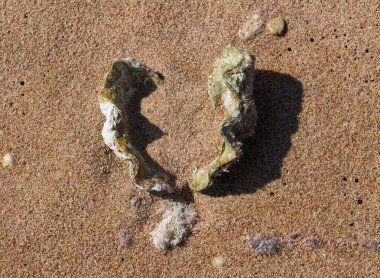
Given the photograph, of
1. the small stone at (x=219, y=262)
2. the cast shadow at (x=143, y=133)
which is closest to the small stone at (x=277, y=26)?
the cast shadow at (x=143, y=133)

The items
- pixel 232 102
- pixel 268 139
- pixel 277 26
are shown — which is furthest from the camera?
pixel 277 26

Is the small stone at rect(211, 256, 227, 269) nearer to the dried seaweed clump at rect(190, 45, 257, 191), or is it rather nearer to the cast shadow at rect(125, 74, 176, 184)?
the dried seaweed clump at rect(190, 45, 257, 191)

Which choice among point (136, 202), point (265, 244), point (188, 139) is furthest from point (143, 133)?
point (265, 244)

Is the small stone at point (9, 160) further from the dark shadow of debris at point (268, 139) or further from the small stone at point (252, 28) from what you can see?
the small stone at point (252, 28)

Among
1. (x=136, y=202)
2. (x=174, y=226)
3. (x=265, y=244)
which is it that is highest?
(x=136, y=202)

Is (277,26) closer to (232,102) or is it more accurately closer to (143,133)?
(232,102)

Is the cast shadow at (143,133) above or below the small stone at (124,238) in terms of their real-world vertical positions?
above
